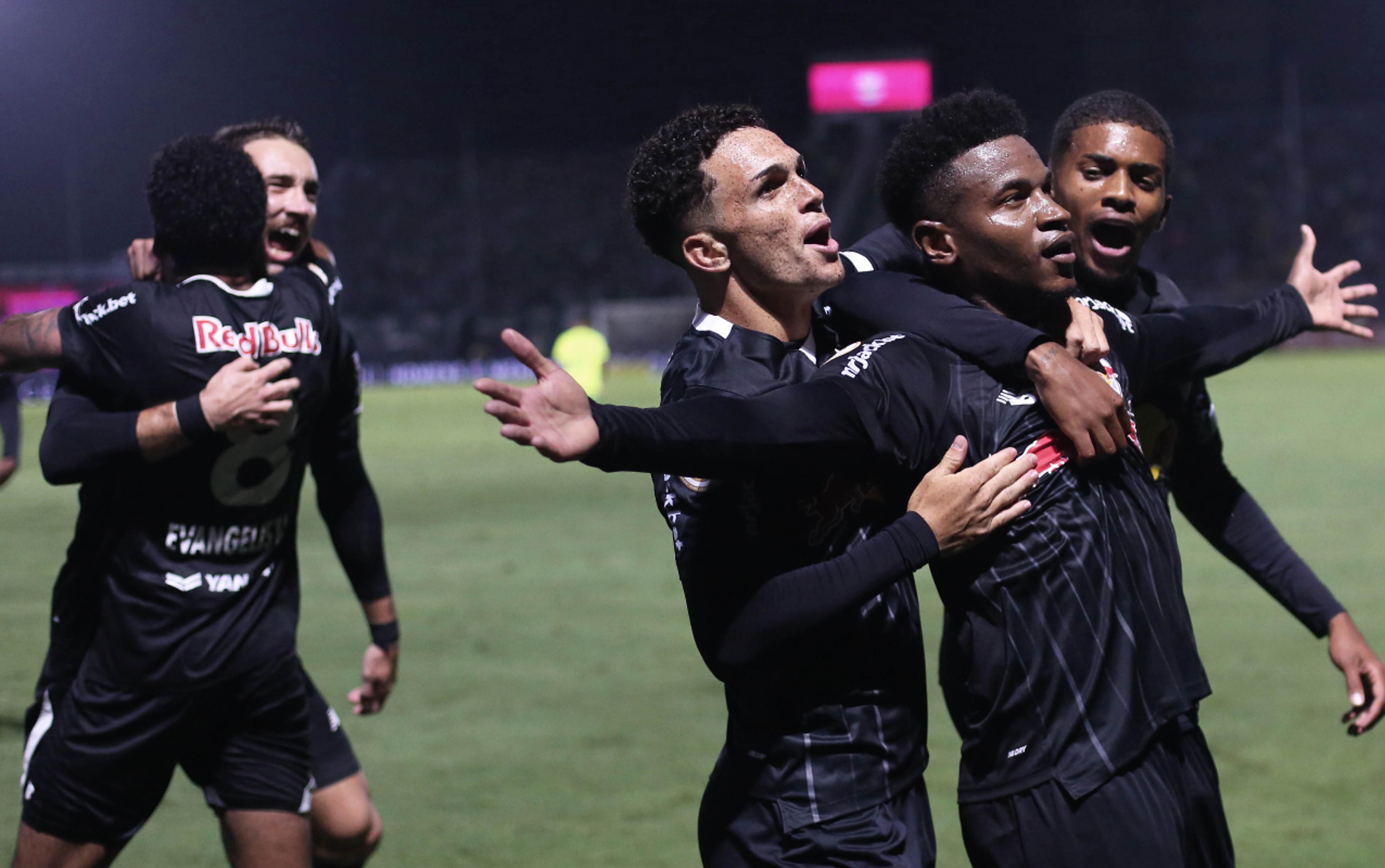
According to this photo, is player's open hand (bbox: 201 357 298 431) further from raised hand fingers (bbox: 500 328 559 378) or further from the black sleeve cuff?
the black sleeve cuff

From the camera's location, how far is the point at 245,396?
329 cm

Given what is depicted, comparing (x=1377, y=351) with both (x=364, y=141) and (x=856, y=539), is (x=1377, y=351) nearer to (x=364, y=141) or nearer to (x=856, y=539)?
(x=364, y=141)

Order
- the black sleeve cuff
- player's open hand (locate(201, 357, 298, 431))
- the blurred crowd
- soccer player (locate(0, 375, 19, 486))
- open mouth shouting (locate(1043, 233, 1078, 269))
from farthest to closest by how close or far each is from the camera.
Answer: the blurred crowd
soccer player (locate(0, 375, 19, 486))
player's open hand (locate(201, 357, 298, 431))
open mouth shouting (locate(1043, 233, 1078, 269))
the black sleeve cuff

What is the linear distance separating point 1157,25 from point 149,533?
123 ft

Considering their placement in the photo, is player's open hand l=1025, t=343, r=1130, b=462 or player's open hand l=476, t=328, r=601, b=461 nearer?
player's open hand l=476, t=328, r=601, b=461

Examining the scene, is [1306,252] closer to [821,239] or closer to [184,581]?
A: [821,239]

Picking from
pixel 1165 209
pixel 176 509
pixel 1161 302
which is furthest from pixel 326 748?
pixel 1165 209

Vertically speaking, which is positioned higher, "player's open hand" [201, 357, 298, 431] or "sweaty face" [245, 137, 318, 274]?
"sweaty face" [245, 137, 318, 274]

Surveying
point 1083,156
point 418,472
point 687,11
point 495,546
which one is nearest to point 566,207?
point 687,11

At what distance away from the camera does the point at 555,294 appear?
37.4m

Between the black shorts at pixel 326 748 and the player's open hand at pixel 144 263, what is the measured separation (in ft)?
3.88

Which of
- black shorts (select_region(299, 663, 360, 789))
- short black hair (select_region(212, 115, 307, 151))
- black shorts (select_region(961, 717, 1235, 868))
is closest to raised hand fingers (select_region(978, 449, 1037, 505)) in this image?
black shorts (select_region(961, 717, 1235, 868))

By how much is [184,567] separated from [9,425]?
175cm

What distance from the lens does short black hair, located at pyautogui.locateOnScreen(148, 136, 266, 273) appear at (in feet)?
11.3
